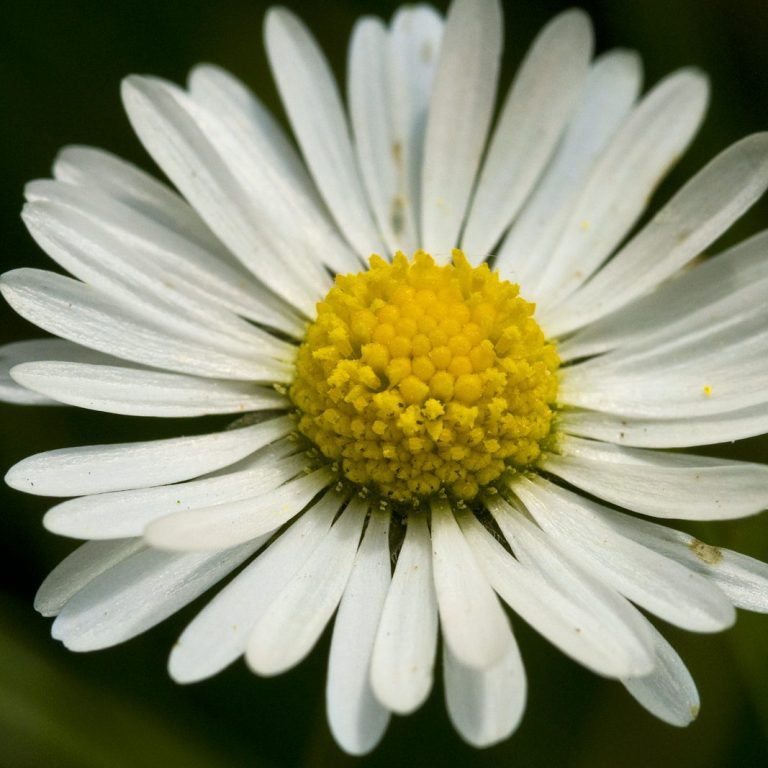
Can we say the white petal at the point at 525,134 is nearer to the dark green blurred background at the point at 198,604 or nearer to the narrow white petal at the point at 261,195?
the narrow white petal at the point at 261,195

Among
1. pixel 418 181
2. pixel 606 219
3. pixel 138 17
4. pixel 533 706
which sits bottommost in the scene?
pixel 533 706

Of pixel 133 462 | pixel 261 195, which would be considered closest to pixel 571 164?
pixel 261 195

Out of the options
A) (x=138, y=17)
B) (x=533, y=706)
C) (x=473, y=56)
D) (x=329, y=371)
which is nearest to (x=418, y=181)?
(x=473, y=56)

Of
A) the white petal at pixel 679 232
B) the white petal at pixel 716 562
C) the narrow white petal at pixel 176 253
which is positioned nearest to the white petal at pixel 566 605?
the white petal at pixel 716 562

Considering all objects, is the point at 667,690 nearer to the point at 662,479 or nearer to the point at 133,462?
the point at 662,479

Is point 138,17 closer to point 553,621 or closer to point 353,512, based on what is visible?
point 353,512

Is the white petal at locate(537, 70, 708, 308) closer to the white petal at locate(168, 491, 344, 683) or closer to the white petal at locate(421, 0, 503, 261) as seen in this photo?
the white petal at locate(421, 0, 503, 261)

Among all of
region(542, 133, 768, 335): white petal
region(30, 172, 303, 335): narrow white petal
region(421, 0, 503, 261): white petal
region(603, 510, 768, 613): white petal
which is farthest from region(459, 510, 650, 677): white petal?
region(421, 0, 503, 261): white petal
